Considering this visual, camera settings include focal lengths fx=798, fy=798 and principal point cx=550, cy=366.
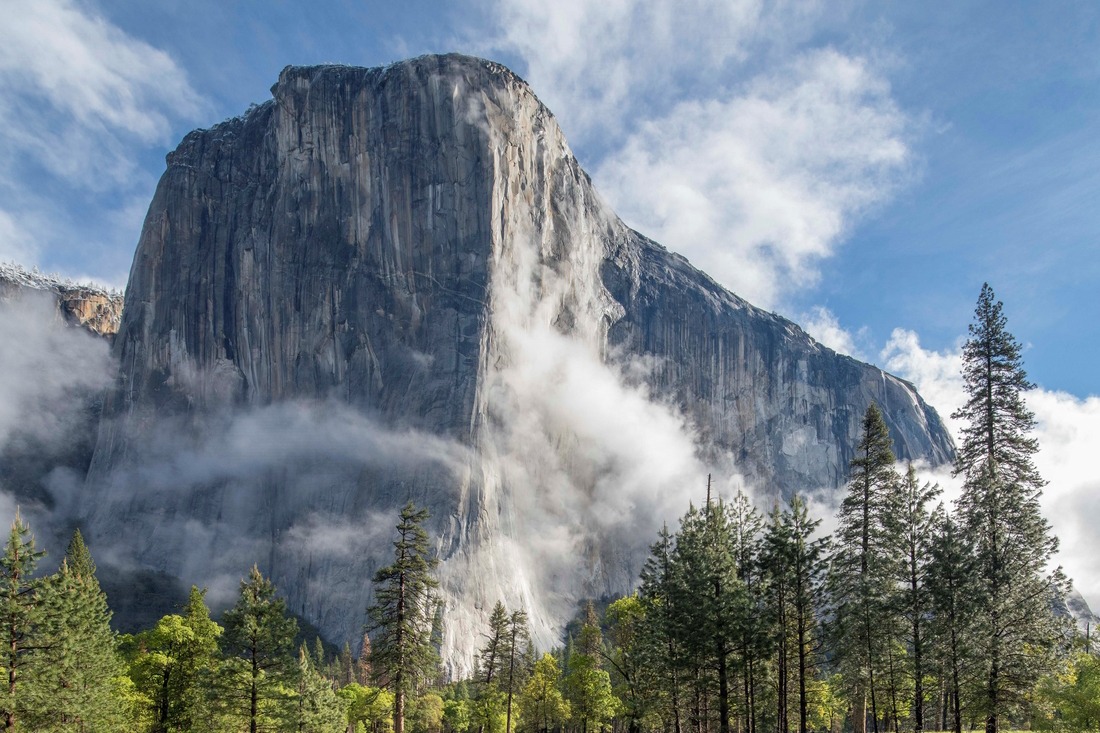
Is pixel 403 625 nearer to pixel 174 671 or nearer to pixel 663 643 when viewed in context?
pixel 663 643

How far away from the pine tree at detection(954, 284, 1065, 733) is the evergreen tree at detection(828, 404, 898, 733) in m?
3.06

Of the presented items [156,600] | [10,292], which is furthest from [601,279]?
[10,292]

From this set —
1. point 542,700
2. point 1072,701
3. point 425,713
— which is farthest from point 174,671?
point 1072,701

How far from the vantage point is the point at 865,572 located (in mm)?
32531

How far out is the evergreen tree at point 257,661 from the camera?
32.5 meters

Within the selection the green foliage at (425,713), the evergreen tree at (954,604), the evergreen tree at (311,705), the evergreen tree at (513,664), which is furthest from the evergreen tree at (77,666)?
the evergreen tree at (954,604)

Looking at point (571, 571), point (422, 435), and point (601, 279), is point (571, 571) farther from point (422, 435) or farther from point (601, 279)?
point (601, 279)

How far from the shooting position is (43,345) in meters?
179

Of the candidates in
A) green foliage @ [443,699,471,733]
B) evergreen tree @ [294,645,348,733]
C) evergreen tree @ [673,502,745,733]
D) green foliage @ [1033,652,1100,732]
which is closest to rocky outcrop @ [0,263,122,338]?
green foliage @ [443,699,471,733]

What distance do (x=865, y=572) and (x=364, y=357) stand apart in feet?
390

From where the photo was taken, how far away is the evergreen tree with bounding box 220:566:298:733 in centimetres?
3253

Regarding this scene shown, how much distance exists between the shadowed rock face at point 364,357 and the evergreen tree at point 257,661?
273 ft

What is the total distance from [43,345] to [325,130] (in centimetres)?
8814

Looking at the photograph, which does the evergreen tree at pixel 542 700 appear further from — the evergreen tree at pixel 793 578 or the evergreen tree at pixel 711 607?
the evergreen tree at pixel 793 578
